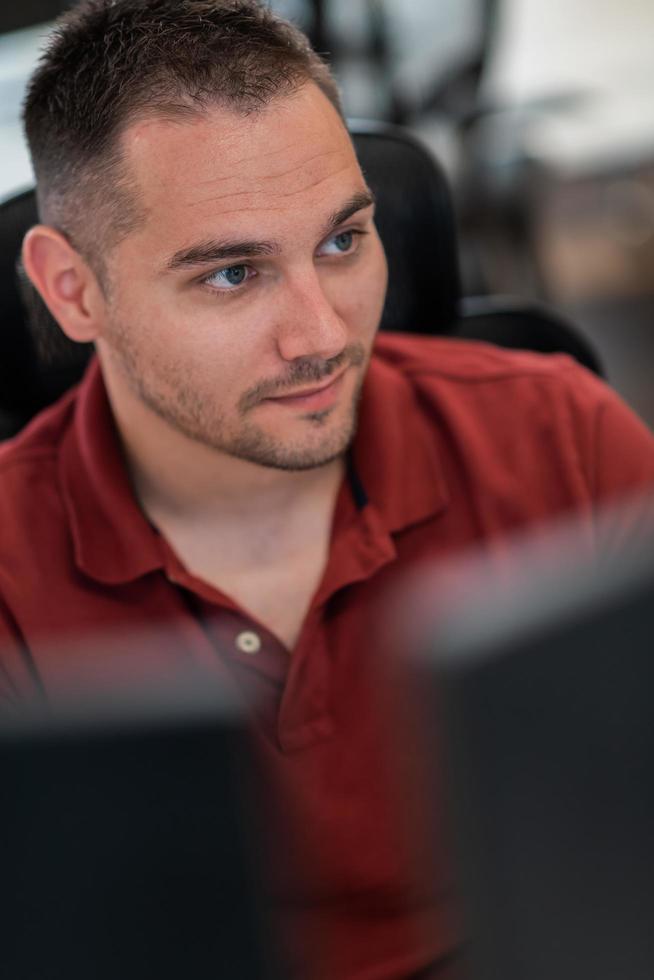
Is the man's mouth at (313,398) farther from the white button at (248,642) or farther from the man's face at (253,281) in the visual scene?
the white button at (248,642)

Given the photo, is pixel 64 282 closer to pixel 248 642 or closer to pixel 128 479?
pixel 128 479

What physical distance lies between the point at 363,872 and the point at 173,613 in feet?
0.84

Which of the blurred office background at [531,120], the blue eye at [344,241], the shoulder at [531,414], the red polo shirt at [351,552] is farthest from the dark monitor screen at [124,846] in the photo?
the blurred office background at [531,120]

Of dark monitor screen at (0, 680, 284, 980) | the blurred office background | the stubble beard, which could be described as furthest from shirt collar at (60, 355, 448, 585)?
the blurred office background

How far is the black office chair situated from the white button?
0.34 m

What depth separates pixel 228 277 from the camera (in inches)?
35.9

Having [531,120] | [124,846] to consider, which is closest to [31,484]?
[124,846]

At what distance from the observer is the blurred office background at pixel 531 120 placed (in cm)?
260

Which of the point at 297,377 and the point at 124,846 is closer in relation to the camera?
the point at 124,846

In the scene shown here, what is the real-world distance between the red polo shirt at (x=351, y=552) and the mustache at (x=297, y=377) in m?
0.16

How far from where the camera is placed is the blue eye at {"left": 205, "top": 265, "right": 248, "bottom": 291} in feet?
2.98

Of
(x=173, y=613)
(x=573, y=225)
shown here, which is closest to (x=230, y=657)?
(x=173, y=613)

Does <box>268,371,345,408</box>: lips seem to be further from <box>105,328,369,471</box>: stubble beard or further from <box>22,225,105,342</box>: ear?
<box>22,225,105,342</box>: ear

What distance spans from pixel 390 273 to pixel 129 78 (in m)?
0.39
